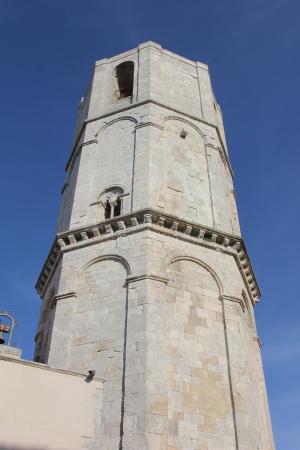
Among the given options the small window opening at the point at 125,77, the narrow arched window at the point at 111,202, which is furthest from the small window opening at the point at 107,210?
the small window opening at the point at 125,77

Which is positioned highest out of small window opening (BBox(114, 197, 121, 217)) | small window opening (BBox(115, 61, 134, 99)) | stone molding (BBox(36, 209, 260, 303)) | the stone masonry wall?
small window opening (BBox(115, 61, 134, 99))

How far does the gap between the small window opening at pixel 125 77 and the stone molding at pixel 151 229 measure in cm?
843

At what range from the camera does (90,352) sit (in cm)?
1233

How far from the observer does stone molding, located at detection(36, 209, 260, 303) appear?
14.5 metres

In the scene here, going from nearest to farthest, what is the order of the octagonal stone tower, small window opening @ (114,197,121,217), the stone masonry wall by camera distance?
the stone masonry wall, the octagonal stone tower, small window opening @ (114,197,121,217)

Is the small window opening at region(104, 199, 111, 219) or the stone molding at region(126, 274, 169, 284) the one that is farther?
the small window opening at region(104, 199, 111, 219)

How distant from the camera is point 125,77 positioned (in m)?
22.1

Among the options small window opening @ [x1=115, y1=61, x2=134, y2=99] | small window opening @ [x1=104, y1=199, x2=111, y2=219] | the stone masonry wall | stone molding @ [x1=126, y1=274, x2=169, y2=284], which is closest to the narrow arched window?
small window opening @ [x1=104, y1=199, x2=111, y2=219]

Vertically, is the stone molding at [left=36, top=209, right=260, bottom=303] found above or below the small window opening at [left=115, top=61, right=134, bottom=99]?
below

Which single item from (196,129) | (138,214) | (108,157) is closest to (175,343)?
(138,214)

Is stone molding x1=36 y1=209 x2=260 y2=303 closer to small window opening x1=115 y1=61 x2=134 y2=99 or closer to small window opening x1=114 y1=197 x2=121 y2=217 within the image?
small window opening x1=114 y1=197 x2=121 y2=217

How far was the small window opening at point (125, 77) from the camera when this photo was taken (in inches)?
845

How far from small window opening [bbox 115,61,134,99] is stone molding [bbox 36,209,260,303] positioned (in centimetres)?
843

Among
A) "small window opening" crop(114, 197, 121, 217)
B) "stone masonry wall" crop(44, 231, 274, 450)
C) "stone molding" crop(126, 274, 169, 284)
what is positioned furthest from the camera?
"small window opening" crop(114, 197, 121, 217)
